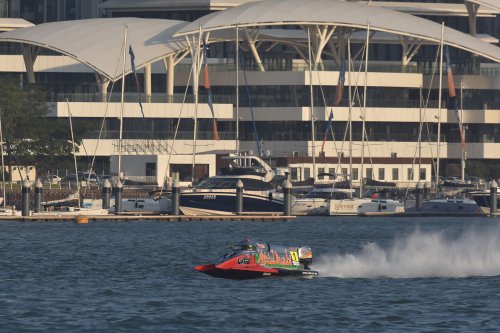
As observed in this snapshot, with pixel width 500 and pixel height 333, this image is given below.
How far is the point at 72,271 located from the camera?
77.8 m

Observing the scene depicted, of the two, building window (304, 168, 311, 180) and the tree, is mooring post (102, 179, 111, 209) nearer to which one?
the tree

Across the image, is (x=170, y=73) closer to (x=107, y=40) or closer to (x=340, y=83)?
(x=107, y=40)

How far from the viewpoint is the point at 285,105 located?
170m

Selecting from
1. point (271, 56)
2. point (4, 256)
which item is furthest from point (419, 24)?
point (4, 256)

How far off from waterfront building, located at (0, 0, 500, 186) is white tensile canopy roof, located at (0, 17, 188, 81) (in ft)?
1.34

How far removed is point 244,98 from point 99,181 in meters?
31.9

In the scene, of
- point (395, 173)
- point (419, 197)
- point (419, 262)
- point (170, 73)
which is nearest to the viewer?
point (419, 262)

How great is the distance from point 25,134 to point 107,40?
76.0ft

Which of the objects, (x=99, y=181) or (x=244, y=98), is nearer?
(x=99, y=181)

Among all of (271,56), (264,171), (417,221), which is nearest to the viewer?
(417,221)

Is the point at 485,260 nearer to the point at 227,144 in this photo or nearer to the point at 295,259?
the point at 295,259

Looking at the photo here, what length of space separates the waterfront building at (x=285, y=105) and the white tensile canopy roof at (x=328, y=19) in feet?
3.02

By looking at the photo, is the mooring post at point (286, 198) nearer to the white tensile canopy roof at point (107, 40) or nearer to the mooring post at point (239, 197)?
the mooring post at point (239, 197)

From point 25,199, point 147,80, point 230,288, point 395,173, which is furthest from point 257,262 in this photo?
point 147,80
